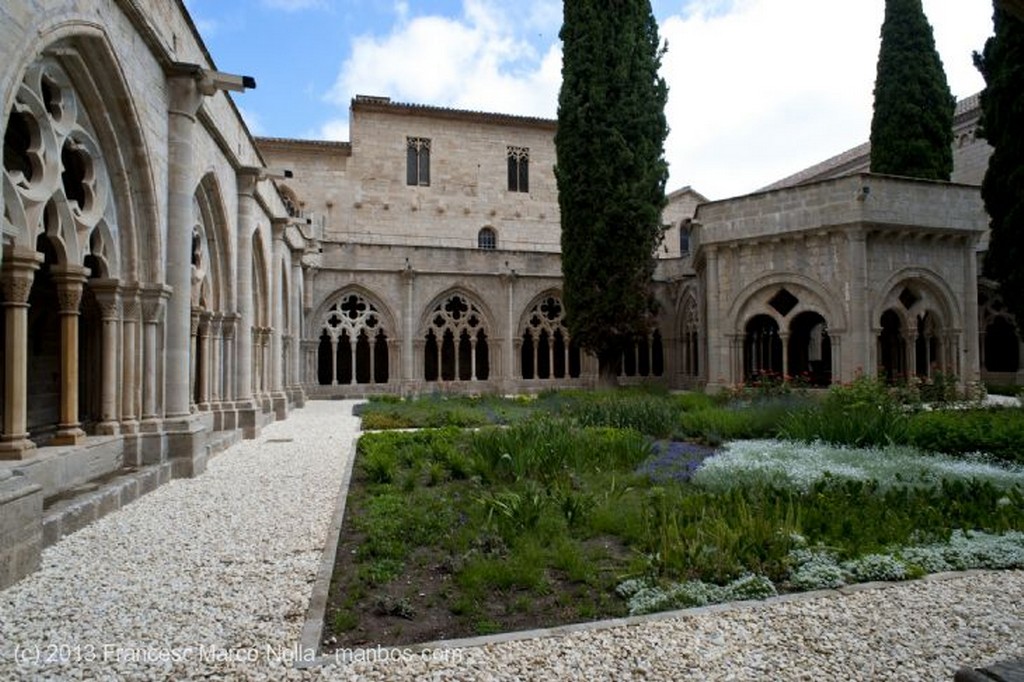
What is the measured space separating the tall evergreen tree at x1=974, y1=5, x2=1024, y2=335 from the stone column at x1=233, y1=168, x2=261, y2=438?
54.9 feet

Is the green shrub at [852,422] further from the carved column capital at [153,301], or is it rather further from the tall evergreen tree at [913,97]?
the tall evergreen tree at [913,97]

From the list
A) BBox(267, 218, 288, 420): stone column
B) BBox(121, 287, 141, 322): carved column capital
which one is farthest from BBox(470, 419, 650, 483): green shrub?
BBox(267, 218, 288, 420): stone column

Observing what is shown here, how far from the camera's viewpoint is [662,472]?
22.6 ft

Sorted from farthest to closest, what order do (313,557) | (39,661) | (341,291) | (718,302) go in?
(341,291) → (718,302) → (313,557) → (39,661)

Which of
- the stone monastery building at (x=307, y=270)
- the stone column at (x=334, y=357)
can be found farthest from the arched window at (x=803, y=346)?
the stone column at (x=334, y=357)

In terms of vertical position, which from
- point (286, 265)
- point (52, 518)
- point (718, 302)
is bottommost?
point (52, 518)

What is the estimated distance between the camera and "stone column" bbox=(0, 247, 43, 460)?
5.04 meters

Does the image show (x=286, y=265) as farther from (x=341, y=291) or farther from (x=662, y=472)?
(x=662, y=472)

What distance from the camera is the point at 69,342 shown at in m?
6.09

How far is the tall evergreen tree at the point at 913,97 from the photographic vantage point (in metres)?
19.5

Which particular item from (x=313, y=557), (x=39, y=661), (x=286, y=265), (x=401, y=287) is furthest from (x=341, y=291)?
(x=39, y=661)

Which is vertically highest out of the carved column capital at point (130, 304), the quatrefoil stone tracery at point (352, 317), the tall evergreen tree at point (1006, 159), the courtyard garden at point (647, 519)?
the tall evergreen tree at point (1006, 159)

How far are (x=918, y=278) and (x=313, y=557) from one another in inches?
651

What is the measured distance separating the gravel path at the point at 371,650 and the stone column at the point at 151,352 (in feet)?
9.16
